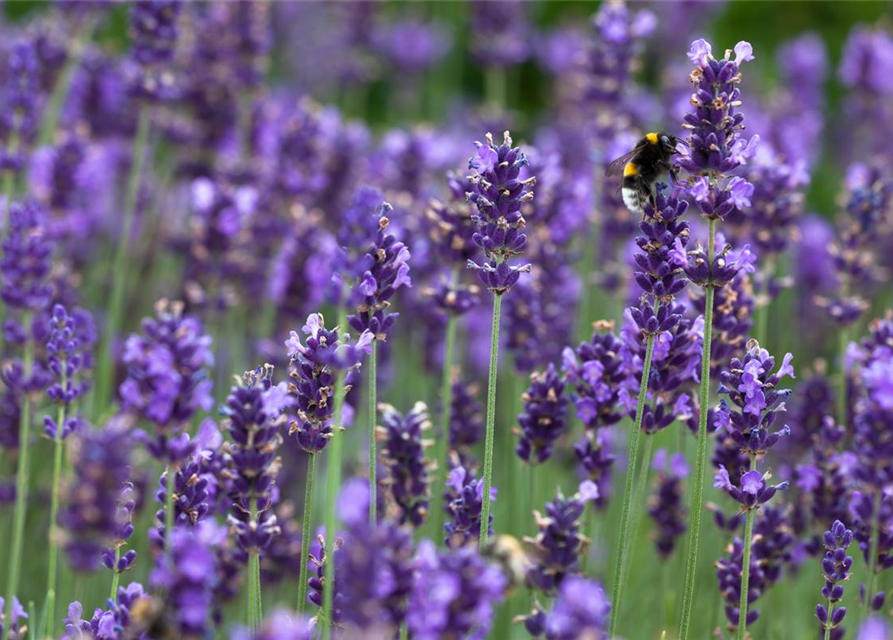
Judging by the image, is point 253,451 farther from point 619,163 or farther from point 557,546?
point 619,163

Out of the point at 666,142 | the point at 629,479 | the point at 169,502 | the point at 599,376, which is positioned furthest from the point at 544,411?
the point at 169,502

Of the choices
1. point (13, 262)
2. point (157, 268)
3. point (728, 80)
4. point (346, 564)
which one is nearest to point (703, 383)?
point (728, 80)

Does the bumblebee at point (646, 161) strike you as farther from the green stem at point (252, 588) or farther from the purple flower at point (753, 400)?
the green stem at point (252, 588)

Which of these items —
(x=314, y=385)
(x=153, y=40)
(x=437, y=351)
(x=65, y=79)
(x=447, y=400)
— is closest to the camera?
(x=314, y=385)

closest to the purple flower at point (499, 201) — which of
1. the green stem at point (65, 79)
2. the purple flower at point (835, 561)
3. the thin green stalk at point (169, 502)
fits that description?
the thin green stalk at point (169, 502)

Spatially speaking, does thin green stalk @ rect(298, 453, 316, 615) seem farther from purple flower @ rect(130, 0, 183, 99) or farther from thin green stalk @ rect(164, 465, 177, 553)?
purple flower @ rect(130, 0, 183, 99)

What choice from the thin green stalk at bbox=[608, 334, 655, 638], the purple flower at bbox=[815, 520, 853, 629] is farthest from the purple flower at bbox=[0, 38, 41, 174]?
the purple flower at bbox=[815, 520, 853, 629]
